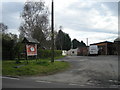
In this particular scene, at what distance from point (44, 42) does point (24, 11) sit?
9.26 metres

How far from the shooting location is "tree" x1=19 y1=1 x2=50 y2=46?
1339 inches

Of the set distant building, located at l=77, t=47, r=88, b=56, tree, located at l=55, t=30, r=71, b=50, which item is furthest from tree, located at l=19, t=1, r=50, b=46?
tree, located at l=55, t=30, r=71, b=50

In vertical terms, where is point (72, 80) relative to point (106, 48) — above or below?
below

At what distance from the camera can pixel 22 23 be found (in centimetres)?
3459

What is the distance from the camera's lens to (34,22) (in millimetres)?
34625

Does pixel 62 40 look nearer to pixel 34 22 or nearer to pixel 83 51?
pixel 83 51

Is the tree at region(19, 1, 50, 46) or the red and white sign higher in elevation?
the tree at region(19, 1, 50, 46)

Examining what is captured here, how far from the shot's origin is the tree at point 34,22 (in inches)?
1339

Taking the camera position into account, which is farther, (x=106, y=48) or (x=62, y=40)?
(x=62, y=40)

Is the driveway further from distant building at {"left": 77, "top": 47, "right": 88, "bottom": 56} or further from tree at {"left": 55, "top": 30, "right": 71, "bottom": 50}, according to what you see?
tree at {"left": 55, "top": 30, "right": 71, "bottom": 50}

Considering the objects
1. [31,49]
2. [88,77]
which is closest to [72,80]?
[88,77]

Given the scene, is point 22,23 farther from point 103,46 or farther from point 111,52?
point 111,52

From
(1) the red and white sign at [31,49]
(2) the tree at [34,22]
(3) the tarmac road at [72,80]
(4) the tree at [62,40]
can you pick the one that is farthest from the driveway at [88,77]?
(4) the tree at [62,40]

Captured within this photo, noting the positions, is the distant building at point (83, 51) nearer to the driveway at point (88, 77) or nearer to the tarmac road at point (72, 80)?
the driveway at point (88, 77)
